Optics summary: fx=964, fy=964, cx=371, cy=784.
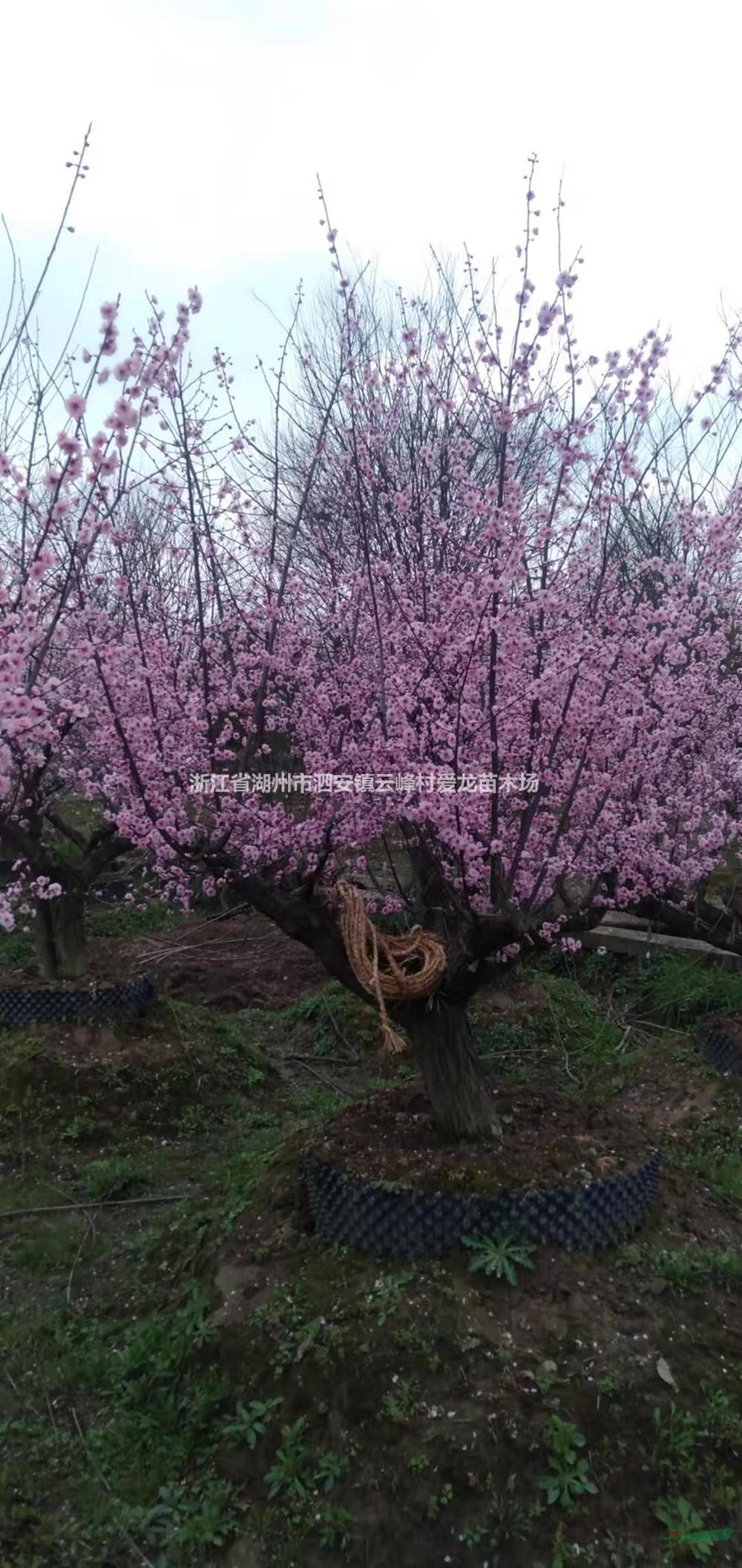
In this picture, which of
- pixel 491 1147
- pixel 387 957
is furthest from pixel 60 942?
pixel 491 1147

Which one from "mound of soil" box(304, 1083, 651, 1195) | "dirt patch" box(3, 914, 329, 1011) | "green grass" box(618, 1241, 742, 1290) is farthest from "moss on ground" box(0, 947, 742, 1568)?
"dirt patch" box(3, 914, 329, 1011)

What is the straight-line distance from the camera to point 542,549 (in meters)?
4.37

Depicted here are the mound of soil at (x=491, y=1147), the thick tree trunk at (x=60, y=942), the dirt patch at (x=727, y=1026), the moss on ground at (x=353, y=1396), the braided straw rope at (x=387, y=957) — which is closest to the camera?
the moss on ground at (x=353, y=1396)

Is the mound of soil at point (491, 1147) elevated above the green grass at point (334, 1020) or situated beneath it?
elevated above

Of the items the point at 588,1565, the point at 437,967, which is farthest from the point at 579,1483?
the point at 437,967

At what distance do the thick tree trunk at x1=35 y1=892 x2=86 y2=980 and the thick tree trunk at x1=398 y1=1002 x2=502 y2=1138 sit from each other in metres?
4.32

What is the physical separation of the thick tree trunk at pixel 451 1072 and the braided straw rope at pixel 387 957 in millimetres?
203

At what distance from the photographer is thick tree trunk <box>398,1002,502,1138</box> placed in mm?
4340

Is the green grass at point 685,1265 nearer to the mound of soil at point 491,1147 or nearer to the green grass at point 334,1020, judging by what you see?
the mound of soil at point 491,1147

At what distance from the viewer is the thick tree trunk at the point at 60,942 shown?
7965 millimetres

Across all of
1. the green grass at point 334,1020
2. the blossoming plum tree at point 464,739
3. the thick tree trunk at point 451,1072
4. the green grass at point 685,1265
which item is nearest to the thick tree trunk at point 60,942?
the green grass at point 334,1020

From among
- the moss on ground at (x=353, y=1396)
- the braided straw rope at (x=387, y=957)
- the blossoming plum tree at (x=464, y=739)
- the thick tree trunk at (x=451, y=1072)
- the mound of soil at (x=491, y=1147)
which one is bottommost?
the moss on ground at (x=353, y=1396)

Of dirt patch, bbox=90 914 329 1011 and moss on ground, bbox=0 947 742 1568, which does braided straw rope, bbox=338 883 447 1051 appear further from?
dirt patch, bbox=90 914 329 1011

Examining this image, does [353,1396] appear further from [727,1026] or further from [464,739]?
[727,1026]
